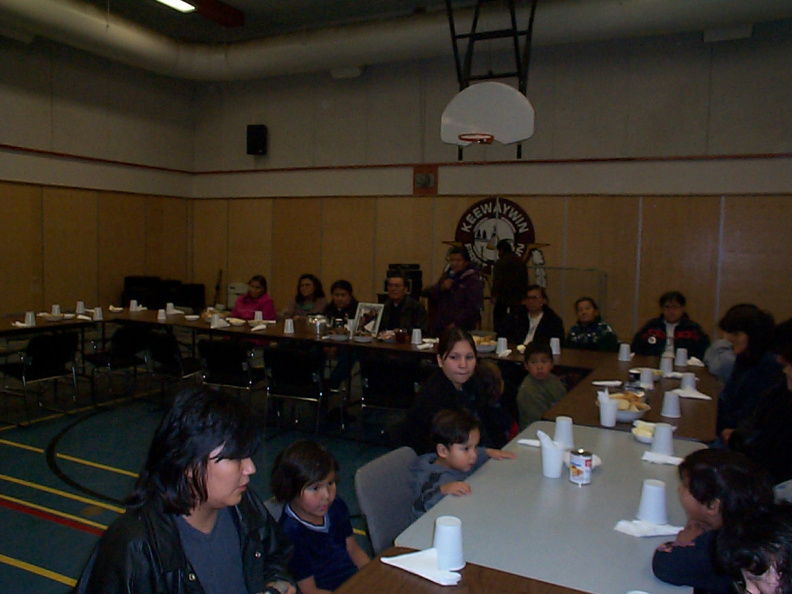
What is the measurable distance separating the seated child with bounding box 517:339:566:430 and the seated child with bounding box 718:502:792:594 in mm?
3005

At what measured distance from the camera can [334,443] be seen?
5621 mm

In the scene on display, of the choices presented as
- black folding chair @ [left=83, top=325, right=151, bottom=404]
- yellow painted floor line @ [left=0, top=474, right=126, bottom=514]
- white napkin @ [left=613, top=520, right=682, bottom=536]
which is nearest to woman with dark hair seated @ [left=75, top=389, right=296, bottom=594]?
white napkin @ [left=613, top=520, right=682, bottom=536]

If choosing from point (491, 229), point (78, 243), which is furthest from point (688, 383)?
point (78, 243)

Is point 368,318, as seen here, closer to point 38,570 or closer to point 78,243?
point 38,570

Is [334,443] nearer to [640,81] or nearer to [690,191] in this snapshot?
[690,191]

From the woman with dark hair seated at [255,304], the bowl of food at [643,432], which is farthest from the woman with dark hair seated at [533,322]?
the bowl of food at [643,432]

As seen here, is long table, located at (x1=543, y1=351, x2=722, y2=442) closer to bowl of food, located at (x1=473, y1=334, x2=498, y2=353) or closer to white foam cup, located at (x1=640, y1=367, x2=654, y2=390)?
white foam cup, located at (x1=640, y1=367, x2=654, y2=390)

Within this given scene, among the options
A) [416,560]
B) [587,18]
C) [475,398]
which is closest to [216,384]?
[475,398]

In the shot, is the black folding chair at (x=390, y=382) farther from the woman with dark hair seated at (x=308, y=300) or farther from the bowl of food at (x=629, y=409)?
the woman with dark hair seated at (x=308, y=300)

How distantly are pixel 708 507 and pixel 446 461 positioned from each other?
3.46 feet

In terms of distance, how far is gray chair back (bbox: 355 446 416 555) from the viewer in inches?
92.6

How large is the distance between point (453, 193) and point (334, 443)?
515 cm

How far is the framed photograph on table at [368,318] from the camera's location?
20.6 feet

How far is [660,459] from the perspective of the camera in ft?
9.04
